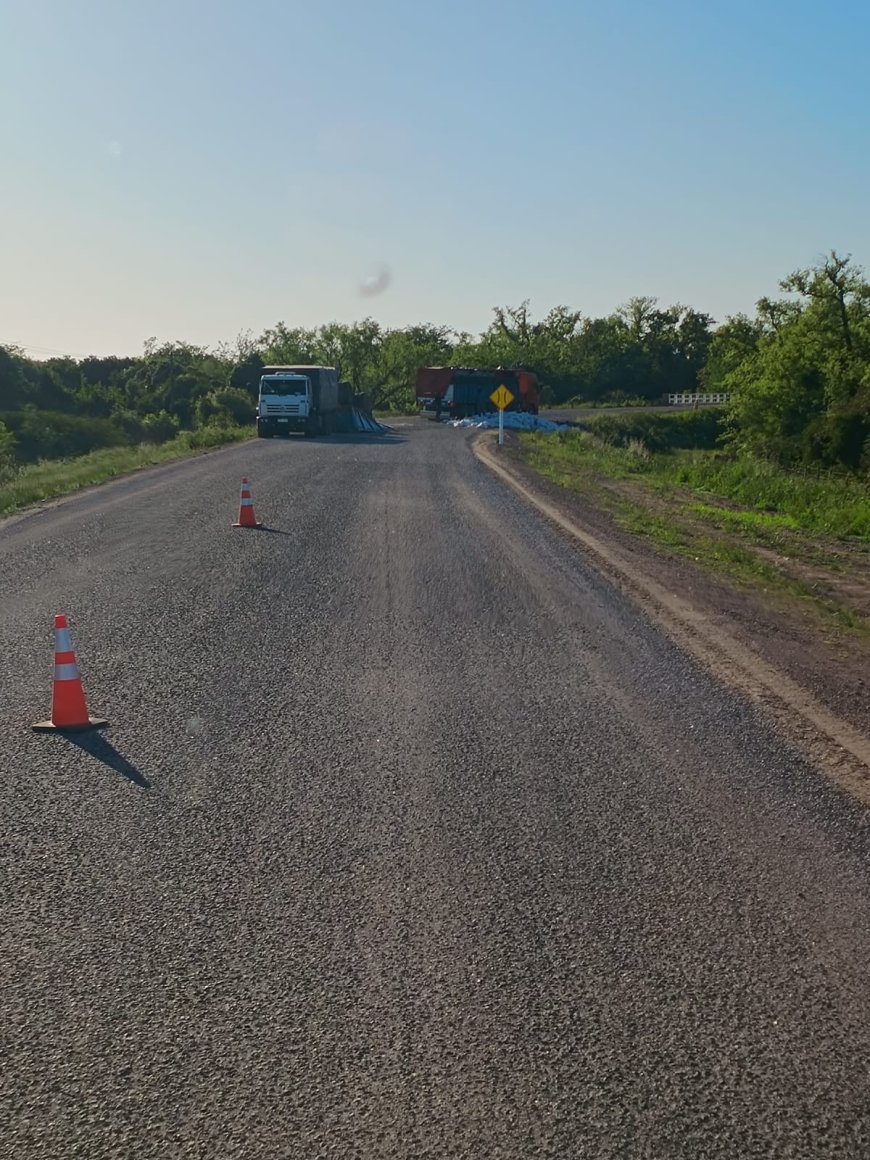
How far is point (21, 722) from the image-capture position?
7512mm

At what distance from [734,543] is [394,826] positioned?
13.1 m

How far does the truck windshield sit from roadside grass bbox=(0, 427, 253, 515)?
246cm

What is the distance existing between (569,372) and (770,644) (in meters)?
106

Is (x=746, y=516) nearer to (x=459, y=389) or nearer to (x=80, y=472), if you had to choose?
(x=80, y=472)

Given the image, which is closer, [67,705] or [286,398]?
[67,705]

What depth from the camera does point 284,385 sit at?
44688 millimetres

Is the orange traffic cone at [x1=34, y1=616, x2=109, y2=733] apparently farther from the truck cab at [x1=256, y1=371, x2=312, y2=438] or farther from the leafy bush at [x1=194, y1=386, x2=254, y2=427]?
the leafy bush at [x1=194, y1=386, x2=254, y2=427]

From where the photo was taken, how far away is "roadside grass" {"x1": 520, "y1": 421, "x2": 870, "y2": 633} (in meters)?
14.7

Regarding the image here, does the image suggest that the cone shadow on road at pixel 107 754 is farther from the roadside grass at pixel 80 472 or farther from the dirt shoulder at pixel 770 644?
the roadside grass at pixel 80 472

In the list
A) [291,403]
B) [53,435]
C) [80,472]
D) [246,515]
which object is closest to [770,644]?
[246,515]

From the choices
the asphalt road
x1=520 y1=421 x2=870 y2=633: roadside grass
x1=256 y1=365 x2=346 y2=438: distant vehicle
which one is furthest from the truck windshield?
the asphalt road

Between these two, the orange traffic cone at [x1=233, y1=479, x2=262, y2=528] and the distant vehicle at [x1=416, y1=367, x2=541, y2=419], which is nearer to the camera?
the orange traffic cone at [x1=233, y1=479, x2=262, y2=528]

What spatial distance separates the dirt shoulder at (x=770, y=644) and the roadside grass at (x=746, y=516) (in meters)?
0.45

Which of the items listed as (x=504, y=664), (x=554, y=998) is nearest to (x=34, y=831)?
(x=554, y=998)
